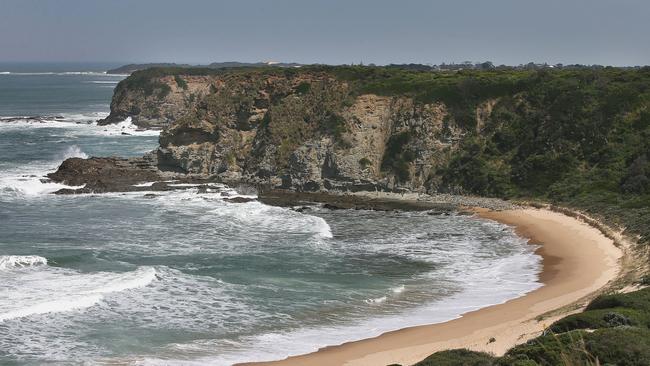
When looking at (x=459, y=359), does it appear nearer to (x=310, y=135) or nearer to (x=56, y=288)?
(x=56, y=288)

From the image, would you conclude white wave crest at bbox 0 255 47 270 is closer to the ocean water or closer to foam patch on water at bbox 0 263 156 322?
the ocean water

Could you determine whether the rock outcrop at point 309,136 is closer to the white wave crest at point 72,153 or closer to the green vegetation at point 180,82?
the white wave crest at point 72,153

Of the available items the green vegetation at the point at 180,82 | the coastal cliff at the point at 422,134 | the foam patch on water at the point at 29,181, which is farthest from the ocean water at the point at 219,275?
the green vegetation at the point at 180,82

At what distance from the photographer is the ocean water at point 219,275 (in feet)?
82.1

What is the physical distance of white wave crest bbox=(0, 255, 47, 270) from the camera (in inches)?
1345

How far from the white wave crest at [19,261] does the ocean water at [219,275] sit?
10 cm

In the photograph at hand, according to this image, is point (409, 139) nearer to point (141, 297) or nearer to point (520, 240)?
point (520, 240)

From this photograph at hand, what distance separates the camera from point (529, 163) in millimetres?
54812

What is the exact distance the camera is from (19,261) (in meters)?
34.5

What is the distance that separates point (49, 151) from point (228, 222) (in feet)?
141

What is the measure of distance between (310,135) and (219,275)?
31.0 metres

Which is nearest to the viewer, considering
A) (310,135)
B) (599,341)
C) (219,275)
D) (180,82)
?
(599,341)

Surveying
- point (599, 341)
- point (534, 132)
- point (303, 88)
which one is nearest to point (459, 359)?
point (599, 341)

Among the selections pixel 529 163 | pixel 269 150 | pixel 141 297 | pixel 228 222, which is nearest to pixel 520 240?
pixel 529 163
